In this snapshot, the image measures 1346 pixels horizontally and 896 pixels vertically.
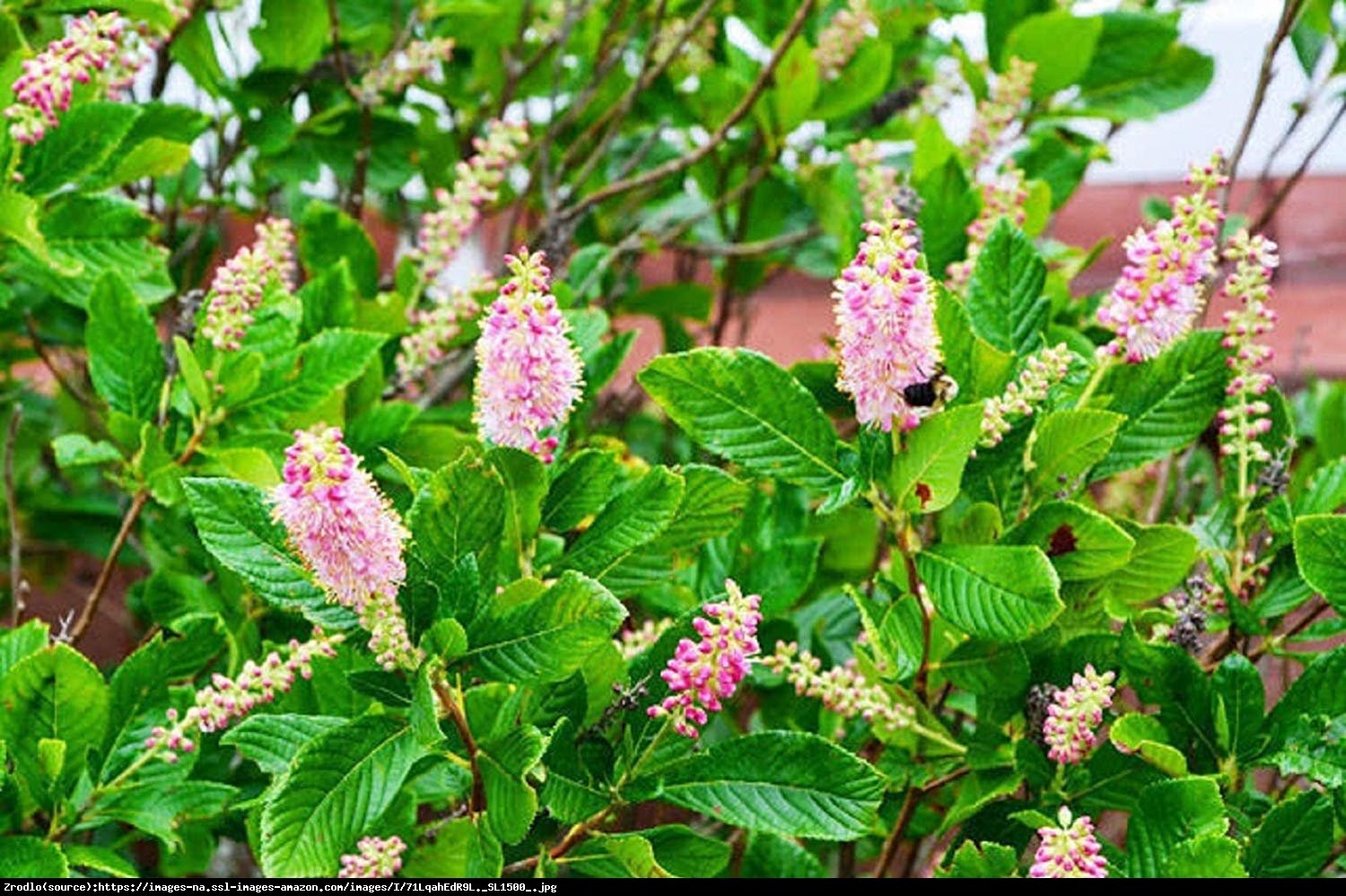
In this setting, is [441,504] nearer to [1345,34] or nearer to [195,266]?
[195,266]

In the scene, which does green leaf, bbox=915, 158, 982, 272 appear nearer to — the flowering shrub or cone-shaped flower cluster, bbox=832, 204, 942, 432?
the flowering shrub

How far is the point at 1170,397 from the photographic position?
1.07m

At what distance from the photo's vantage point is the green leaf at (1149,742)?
952mm

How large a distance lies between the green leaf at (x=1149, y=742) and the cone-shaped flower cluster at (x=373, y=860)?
369mm

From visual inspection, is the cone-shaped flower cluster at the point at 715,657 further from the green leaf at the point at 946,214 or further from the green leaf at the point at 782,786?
the green leaf at the point at 946,214

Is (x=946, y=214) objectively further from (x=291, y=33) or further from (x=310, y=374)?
(x=291, y=33)

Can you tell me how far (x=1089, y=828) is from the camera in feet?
2.83

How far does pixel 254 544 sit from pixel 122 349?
0.36 metres

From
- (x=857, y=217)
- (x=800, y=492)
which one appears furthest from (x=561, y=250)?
(x=800, y=492)

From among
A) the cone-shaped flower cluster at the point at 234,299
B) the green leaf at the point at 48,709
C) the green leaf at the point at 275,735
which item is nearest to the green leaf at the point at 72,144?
the cone-shaped flower cluster at the point at 234,299

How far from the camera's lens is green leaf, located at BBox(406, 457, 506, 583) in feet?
2.87

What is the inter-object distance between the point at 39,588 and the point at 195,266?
494mm

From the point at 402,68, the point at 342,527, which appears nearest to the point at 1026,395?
the point at 342,527

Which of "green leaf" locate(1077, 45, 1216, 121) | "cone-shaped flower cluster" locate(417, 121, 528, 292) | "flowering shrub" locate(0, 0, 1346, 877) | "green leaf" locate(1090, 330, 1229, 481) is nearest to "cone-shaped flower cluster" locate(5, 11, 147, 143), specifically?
"flowering shrub" locate(0, 0, 1346, 877)
